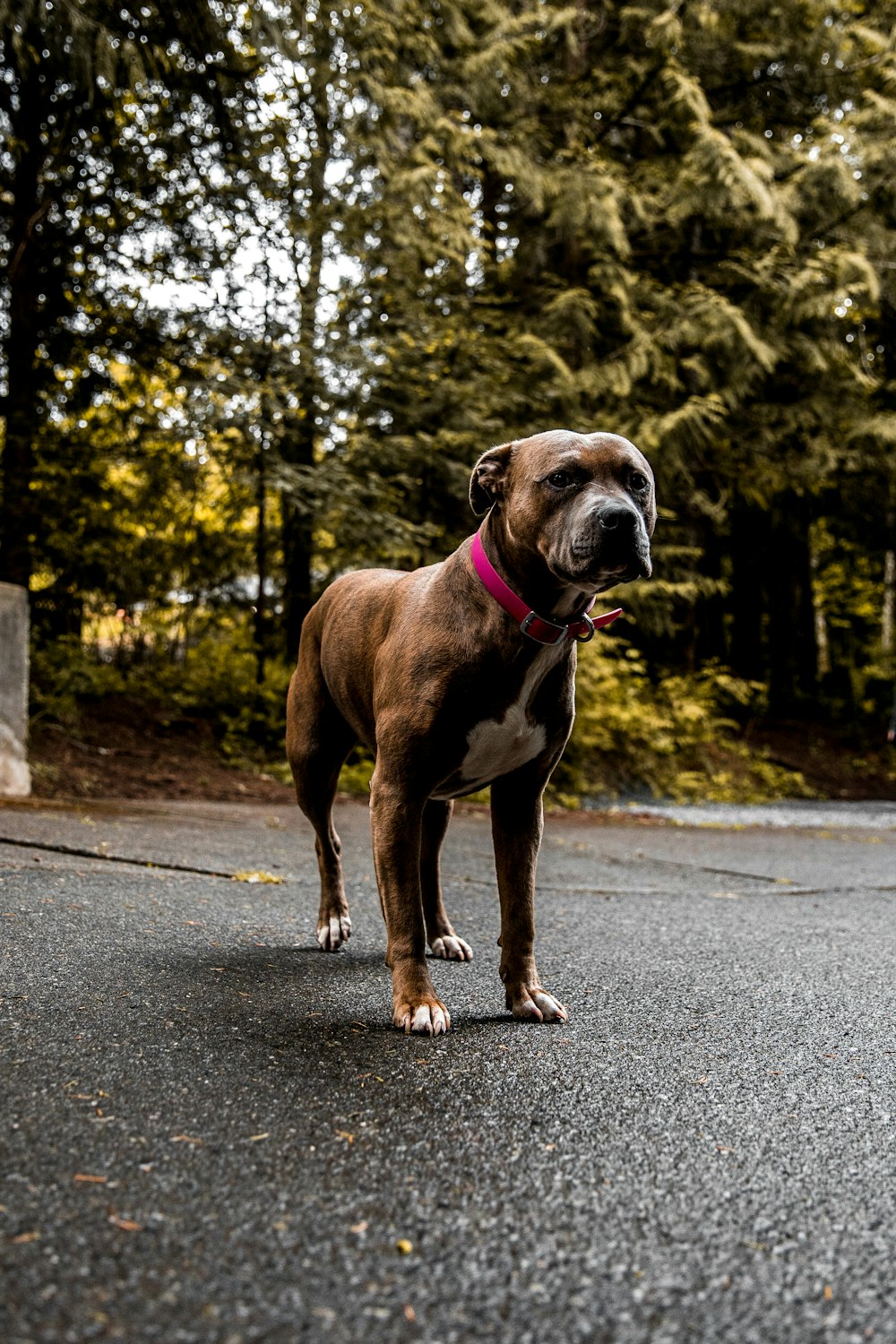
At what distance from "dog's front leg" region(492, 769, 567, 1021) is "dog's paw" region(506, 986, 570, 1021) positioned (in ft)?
0.04

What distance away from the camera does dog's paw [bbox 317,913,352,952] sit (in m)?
3.82

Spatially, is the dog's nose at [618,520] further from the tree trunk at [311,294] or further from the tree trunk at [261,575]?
the tree trunk at [261,575]

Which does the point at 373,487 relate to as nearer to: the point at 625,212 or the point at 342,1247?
the point at 625,212

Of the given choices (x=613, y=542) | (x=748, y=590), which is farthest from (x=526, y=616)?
(x=748, y=590)

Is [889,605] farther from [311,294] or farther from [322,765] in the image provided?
[322,765]

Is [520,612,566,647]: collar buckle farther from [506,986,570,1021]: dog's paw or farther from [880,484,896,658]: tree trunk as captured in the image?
[880,484,896,658]: tree trunk

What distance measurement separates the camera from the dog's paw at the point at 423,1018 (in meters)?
2.77

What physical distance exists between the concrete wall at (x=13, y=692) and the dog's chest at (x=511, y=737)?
A: 16.7ft

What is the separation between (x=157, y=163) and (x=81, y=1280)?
10896 mm

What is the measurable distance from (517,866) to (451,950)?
0.77 metres

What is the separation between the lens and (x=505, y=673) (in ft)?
9.66

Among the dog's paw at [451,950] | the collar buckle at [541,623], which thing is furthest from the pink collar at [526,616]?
the dog's paw at [451,950]

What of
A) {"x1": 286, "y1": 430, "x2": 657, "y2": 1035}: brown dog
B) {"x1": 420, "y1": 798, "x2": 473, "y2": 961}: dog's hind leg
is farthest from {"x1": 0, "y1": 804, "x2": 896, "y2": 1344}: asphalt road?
{"x1": 286, "y1": 430, "x2": 657, "y2": 1035}: brown dog

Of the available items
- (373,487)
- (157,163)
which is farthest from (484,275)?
(373,487)
